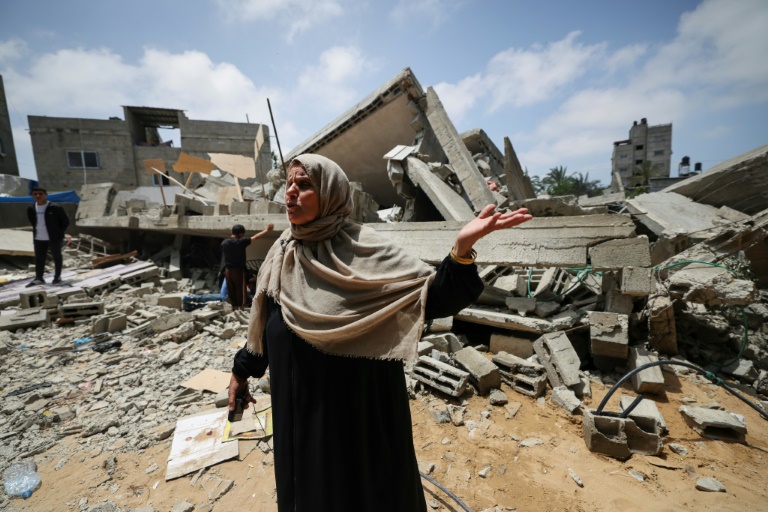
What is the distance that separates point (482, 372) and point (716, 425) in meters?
1.97

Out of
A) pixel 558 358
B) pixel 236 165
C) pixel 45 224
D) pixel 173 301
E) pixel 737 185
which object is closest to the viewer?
pixel 558 358

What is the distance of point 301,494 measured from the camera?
1.32m

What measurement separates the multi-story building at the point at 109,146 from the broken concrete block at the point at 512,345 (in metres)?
19.9

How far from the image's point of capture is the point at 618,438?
103 inches

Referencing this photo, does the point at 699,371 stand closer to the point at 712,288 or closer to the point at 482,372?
the point at 712,288

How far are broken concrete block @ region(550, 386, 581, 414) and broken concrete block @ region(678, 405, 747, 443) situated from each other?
2.97 ft

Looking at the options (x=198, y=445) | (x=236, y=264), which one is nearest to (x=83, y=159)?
(x=236, y=264)

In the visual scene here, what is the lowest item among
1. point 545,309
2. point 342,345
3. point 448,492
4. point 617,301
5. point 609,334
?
point 448,492

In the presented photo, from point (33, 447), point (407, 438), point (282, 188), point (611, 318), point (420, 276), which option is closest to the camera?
point (420, 276)

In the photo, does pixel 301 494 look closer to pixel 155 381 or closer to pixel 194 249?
pixel 155 381

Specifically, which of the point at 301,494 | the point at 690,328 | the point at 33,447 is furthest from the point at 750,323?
the point at 33,447

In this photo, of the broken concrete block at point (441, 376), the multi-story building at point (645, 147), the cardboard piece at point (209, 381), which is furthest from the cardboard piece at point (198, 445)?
the multi-story building at point (645, 147)

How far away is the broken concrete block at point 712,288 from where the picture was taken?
3.67 m

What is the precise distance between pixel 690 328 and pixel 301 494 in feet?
18.6
